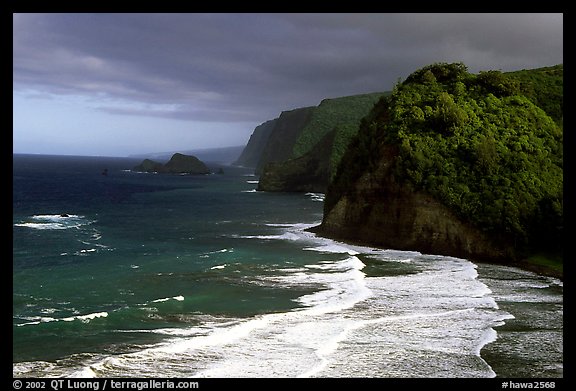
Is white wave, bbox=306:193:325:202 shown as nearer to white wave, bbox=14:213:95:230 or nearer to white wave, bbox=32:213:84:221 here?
white wave, bbox=32:213:84:221

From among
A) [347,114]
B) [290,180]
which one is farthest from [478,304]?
[347,114]

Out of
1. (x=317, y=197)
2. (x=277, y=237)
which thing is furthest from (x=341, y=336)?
(x=317, y=197)

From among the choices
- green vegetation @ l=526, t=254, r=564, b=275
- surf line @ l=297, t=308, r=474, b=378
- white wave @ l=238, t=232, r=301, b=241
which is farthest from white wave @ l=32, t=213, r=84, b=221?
surf line @ l=297, t=308, r=474, b=378

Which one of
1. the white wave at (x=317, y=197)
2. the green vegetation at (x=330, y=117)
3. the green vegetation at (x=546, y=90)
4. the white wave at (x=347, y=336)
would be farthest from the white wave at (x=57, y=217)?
the green vegetation at (x=330, y=117)

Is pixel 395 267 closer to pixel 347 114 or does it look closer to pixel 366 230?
pixel 366 230

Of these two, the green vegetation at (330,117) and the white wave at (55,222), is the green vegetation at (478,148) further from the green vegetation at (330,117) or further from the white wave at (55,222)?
the green vegetation at (330,117)

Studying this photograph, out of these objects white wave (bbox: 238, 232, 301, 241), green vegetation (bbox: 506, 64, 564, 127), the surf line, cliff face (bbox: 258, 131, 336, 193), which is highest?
green vegetation (bbox: 506, 64, 564, 127)

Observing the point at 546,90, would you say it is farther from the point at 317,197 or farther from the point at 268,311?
the point at 317,197
